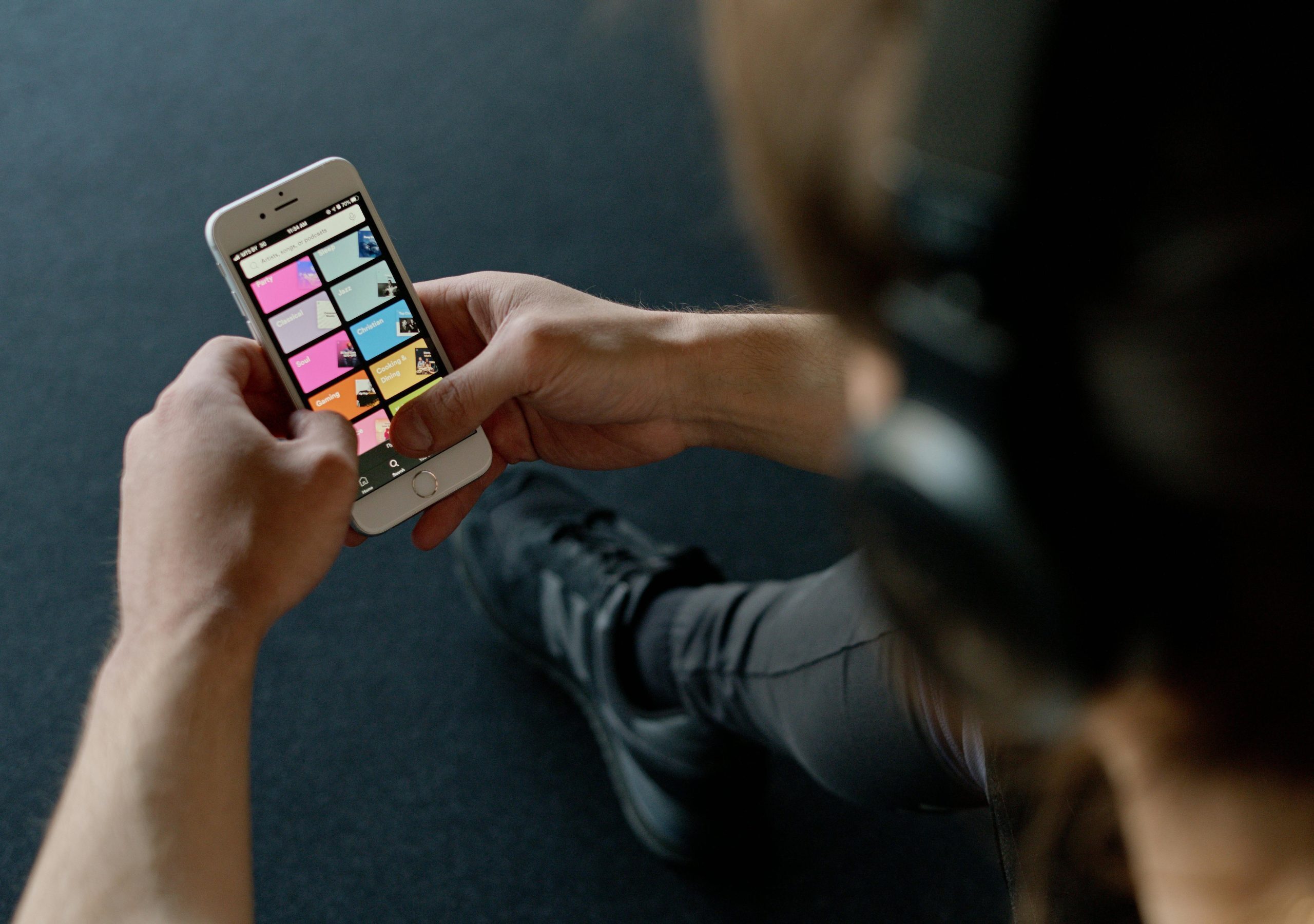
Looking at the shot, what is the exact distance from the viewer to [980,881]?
1.23 meters

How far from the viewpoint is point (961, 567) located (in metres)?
0.34

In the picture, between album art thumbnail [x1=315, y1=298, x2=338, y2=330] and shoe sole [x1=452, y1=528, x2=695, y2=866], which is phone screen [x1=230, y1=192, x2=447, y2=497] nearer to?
album art thumbnail [x1=315, y1=298, x2=338, y2=330]

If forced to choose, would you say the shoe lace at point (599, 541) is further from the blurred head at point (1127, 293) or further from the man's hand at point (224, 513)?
the blurred head at point (1127, 293)

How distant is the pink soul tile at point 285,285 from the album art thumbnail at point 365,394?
9 centimetres

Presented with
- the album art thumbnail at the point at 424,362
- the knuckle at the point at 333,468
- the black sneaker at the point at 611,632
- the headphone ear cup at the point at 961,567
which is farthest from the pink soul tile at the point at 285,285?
the headphone ear cup at the point at 961,567

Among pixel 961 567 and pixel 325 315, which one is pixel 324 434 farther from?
pixel 961 567

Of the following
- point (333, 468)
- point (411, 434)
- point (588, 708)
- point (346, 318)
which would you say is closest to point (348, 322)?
point (346, 318)

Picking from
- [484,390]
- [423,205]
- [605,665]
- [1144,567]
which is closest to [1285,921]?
[1144,567]

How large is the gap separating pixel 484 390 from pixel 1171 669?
2.22 ft

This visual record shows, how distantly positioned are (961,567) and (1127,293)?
13 centimetres

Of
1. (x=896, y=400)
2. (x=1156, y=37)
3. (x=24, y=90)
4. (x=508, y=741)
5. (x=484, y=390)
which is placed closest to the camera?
(x=1156, y=37)

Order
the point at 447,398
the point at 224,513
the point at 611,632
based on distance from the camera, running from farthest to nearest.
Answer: the point at 611,632, the point at 447,398, the point at 224,513

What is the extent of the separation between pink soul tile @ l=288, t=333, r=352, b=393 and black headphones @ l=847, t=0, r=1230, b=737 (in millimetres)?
669

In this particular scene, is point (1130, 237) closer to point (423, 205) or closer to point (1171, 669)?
point (1171, 669)
